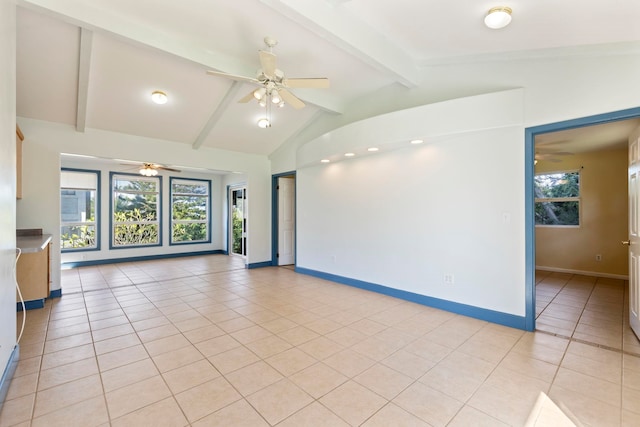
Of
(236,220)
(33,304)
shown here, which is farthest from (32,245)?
(236,220)

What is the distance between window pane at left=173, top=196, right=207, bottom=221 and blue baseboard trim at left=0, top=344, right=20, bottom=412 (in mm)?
6128

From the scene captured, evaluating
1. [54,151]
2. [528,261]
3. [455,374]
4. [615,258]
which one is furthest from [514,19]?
[54,151]

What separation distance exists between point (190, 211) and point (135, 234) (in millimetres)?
1539

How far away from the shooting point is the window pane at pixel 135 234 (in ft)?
24.6

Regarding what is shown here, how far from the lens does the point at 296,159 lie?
6090mm

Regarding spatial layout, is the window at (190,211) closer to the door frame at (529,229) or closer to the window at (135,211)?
the window at (135,211)

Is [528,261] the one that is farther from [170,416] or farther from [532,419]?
[170,416]

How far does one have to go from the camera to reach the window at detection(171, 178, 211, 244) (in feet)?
27.5

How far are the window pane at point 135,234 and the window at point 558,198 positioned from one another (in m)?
9.51

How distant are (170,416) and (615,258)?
7515mm

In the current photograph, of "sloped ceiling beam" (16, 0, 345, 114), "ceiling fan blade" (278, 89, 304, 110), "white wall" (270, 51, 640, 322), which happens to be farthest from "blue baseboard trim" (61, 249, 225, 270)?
"ceiling fan blade" (278, 89, 304, 110)

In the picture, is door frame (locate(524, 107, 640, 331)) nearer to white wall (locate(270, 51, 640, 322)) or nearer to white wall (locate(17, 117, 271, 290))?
white wall (locate(270, 51, 640, 322))

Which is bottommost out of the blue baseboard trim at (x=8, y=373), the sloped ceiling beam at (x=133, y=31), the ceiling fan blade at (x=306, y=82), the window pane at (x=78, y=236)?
the blue baseboard trim at (x=8, y=373)

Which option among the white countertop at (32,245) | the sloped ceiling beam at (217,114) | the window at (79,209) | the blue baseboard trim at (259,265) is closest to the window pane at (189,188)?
the window at (79,209)
